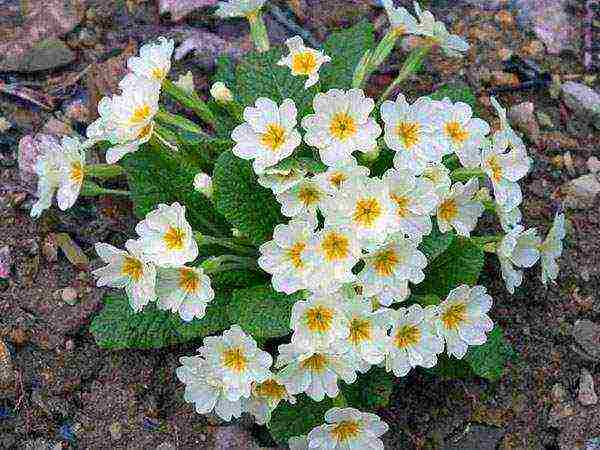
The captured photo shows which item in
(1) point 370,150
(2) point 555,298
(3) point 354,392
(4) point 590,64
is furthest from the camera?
(4) point 590,64

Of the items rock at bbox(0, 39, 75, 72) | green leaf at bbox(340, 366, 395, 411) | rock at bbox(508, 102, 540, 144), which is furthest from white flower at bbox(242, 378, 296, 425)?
rock at bbox(0, 39, 75, 72)

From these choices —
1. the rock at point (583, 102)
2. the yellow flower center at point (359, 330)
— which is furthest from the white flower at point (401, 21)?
the yellow flower center at point (359, 330)

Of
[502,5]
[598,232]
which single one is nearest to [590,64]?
[502,5]

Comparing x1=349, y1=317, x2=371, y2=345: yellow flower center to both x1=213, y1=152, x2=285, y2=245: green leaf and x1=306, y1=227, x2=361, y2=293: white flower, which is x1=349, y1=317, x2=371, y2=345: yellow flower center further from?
x1=213, y1=152, x2=285, y2=245: green leaf

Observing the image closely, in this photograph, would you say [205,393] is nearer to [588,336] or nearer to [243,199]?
[243,199]

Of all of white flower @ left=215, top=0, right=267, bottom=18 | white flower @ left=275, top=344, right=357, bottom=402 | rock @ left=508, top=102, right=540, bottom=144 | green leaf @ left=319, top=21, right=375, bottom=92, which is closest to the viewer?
white flower @ left=275, top=344, right=357, bottom=402

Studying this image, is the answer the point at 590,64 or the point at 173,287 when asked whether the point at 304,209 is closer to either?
the point at 173,287
